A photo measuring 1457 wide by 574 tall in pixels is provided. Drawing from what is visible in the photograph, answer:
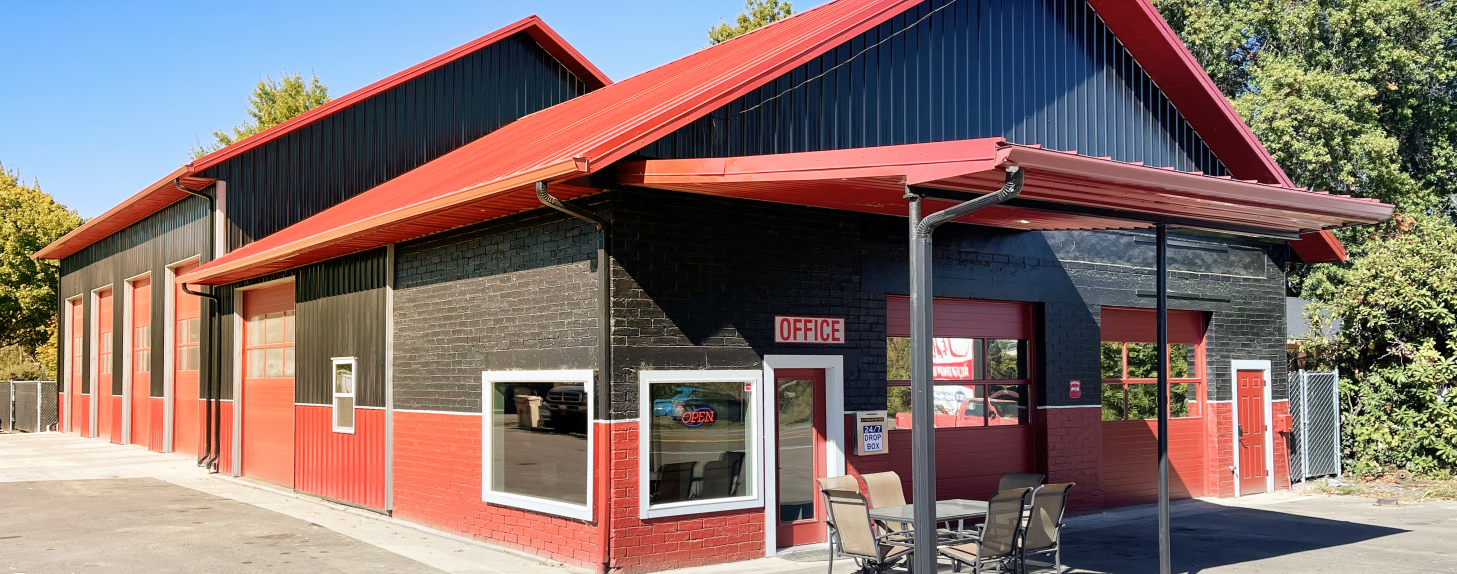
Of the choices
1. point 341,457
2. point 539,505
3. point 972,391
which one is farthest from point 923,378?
point 341,457

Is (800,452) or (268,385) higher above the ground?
(268,385)

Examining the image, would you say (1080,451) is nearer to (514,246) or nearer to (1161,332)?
(1161,332)

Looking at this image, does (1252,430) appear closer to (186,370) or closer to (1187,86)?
(1187,86)

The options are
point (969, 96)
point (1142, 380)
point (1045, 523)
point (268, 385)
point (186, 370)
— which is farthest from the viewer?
point (186, 370)

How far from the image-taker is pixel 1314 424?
18281 mm

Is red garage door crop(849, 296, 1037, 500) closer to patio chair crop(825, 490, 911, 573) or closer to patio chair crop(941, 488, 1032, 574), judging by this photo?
patio chair crop(825, 490, 911, 573)

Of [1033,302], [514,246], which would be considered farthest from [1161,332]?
[514,246]

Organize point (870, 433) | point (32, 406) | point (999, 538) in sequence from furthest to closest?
point (32, 406), point (870, 433), point (999, 538)

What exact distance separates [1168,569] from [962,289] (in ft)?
14.5

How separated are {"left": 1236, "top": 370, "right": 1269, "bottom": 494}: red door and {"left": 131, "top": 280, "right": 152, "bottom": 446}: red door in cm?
2038

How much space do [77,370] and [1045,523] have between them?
29.3 metres

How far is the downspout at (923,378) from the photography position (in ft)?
25.3

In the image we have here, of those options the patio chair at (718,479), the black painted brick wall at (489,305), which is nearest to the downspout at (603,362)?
the black painted brick wall at (489,305)

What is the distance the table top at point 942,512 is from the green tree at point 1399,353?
1135 centimetres
